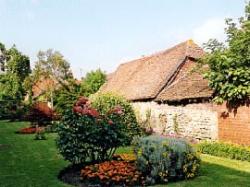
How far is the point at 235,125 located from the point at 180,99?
4.73m

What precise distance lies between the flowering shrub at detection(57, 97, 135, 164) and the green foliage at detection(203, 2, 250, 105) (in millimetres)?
7775

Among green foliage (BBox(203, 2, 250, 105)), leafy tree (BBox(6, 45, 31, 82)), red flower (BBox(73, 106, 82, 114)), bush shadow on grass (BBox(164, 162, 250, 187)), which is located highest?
leafy tree (BBox(6, 45, 31, 82))

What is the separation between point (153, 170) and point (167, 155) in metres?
0.67

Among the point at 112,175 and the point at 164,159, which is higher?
the point at 164,159

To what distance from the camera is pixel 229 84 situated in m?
20.9

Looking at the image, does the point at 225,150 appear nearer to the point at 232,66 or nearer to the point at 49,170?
the point at 232,66

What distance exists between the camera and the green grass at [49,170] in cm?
1335

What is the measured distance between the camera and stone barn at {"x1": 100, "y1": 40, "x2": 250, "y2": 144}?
22.0 metres

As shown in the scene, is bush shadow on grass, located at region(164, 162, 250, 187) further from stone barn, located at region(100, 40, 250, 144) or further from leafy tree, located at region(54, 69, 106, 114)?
leafy tree, located at region(54, 69, 106, 114)

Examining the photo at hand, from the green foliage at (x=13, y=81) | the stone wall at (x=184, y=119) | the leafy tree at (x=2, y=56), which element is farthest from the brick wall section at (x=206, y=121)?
the leafy tree at (x=2, y=56)

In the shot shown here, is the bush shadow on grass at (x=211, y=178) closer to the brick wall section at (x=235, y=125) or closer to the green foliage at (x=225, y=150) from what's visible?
the green foliage at (x=225, y=150)

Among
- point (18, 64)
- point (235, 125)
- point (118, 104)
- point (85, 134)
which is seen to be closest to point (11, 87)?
point (18, 64)

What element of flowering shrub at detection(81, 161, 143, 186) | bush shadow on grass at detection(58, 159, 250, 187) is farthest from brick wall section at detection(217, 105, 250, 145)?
flowering shrub at detection(81, 161, 143, 186)

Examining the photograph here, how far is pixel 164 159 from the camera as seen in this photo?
13500 mm
